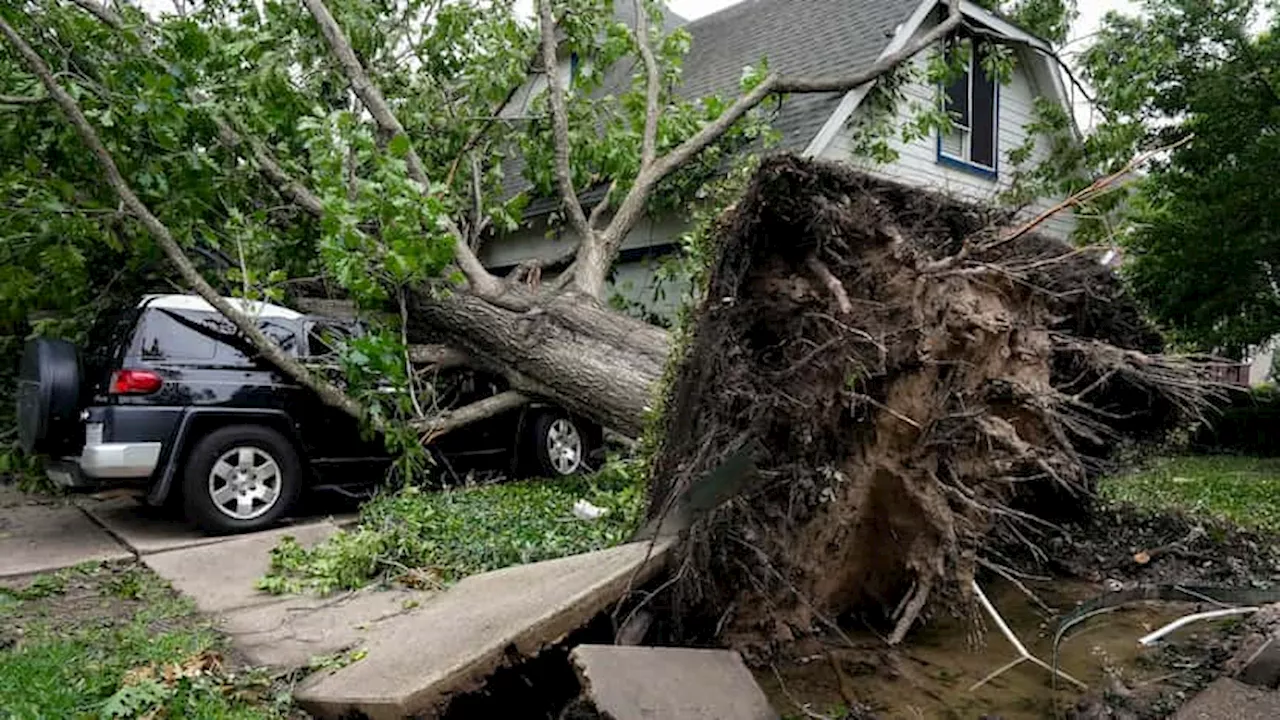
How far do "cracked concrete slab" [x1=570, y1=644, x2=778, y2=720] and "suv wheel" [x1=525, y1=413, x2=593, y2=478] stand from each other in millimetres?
4443

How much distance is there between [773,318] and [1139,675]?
6.58ft

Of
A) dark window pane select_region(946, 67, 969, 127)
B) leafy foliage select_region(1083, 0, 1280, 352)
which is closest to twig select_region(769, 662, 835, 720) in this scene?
leafy foliage select_region(1083, 0, 1280, 352)

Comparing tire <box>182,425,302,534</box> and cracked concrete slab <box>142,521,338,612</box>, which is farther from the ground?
tire <box>182,425,302,534</box>

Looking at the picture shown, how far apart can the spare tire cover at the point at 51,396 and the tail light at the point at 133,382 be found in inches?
11.9

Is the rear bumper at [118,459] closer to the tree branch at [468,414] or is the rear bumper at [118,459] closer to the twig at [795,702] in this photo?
the tree branch at [468,414]

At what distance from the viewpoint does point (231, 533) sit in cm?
555

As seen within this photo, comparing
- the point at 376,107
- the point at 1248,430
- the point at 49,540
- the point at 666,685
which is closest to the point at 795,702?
the point at 666,685

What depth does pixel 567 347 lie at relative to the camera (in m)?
6.02

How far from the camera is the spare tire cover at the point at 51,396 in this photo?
5160mm

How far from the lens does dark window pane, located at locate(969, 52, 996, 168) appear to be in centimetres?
1073

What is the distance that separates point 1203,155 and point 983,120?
104 inches

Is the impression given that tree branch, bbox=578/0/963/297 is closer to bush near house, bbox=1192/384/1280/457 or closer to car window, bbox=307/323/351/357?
car window, bbox=307/323/351/357

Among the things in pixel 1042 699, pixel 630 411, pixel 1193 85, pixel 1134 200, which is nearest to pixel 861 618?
pixel 1042 699

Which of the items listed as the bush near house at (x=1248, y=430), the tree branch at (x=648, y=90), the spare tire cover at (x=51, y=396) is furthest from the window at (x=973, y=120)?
the spare tire cover at (x=51, y=396)
